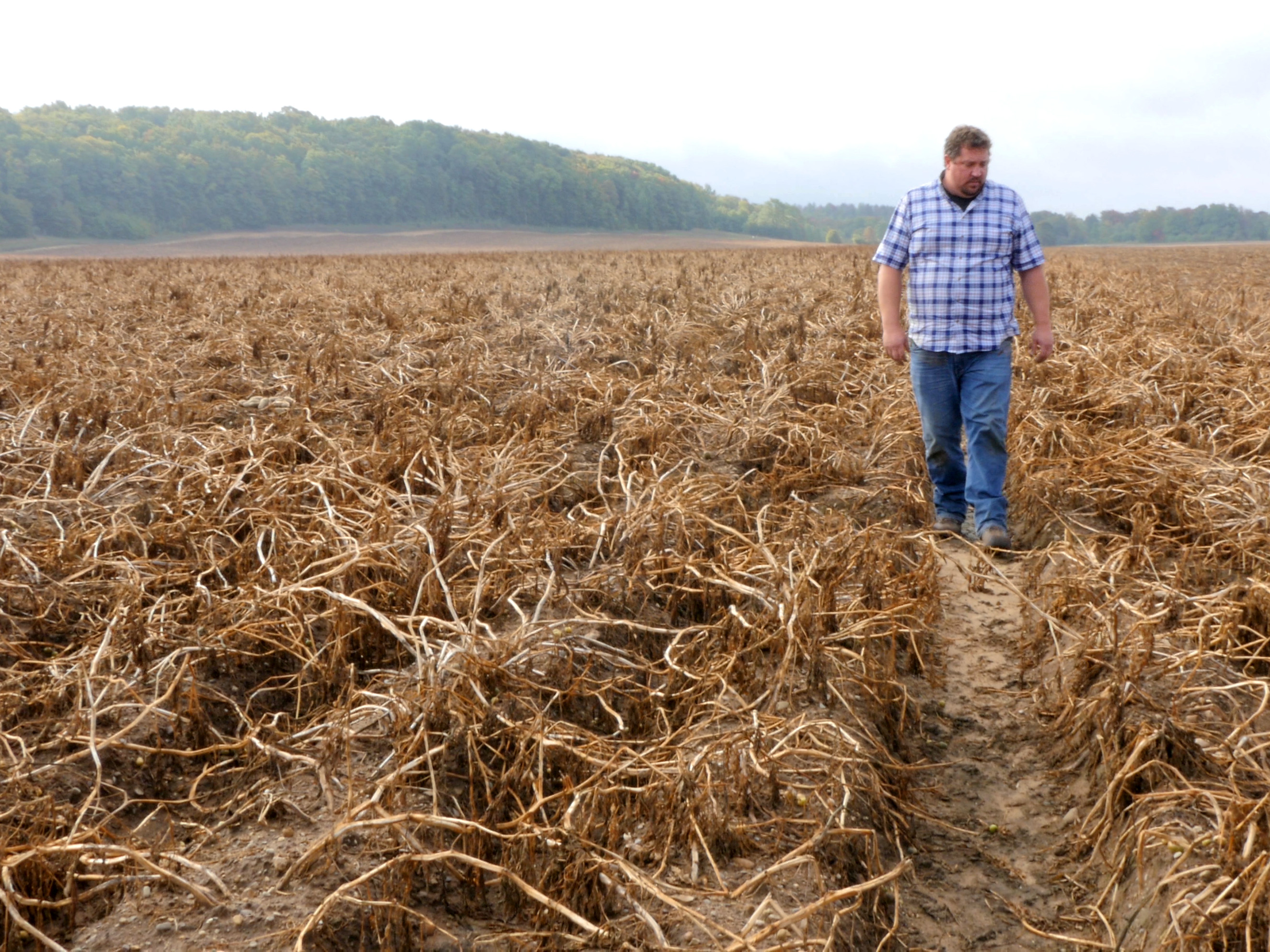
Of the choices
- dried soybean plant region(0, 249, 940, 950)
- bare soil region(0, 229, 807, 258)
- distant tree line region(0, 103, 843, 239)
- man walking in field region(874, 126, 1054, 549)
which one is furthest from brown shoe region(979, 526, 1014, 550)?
distant tree line region(0, 103, 843, 239)

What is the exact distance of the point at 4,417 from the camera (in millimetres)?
5863

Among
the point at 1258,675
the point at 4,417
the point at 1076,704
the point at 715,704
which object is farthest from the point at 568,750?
the point at 4,417

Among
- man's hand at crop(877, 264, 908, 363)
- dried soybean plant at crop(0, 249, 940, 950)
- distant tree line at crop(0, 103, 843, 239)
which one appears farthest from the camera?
distant tree line at crop(0, 103, 843, 239)

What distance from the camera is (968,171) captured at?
4172 millimetres

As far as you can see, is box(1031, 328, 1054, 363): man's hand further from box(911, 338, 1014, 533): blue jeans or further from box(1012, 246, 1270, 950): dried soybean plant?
box(1012, 246, 1270, 950): dried soybean plant

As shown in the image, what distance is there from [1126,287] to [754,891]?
44.5 feet

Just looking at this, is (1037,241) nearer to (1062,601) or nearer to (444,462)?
(1062,601)

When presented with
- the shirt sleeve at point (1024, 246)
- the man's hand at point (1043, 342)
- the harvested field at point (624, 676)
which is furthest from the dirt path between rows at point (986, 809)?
the shirt sleeve at point (1024, 246)

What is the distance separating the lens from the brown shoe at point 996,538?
14.3ft

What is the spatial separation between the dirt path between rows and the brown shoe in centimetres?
61

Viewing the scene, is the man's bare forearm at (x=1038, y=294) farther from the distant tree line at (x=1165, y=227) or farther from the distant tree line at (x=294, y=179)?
the distant tree line at (x=1165, y=227)

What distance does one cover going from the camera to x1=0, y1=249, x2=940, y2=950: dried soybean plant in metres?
2.19

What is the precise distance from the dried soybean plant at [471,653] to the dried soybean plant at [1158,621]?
15 cm

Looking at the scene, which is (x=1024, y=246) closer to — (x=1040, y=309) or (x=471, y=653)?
(x=1040, y=309)
